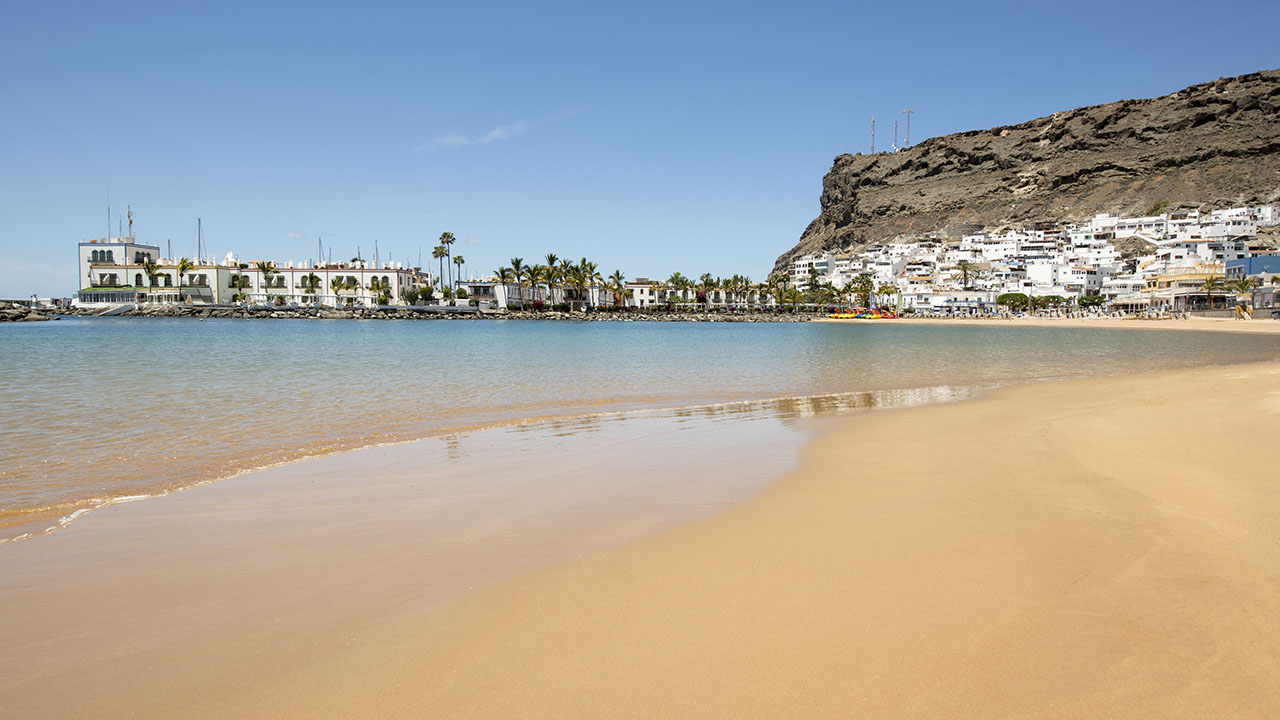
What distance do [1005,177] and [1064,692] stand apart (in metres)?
199

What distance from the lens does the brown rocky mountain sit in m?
139

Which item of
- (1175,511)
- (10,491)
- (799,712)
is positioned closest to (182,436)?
(10,491)

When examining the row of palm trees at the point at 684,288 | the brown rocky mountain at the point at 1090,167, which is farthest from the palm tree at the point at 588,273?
the brown rocky mountain at the point at 1090,167

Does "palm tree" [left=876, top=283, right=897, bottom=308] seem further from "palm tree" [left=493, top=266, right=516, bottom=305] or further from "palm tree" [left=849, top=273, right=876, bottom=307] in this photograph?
"palm tree" [left=493, top=266, right=516, bottom=305]

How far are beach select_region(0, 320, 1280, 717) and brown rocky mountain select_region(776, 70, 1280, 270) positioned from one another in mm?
168753

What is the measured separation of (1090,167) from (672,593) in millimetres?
192829

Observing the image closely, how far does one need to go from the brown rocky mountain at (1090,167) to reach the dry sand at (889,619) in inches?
6640

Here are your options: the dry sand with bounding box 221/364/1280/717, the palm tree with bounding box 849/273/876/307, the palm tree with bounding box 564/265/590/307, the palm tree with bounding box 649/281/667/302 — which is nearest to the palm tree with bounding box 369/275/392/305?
the palm tree with bounding box 564/265/590/307

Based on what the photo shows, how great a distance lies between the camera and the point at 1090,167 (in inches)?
6280

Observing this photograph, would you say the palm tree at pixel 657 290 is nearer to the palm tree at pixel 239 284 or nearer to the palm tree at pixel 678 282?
the palm tree at pixel 678 282

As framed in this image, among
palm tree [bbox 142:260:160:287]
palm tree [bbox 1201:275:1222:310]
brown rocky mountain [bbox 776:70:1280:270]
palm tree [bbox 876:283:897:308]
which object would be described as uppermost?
brown rocky mountain [bbox 776:70:1280:270]

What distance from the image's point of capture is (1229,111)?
145m

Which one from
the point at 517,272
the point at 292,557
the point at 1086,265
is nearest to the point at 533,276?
the point at 517,272

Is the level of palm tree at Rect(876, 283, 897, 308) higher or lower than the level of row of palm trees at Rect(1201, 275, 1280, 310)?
higher
